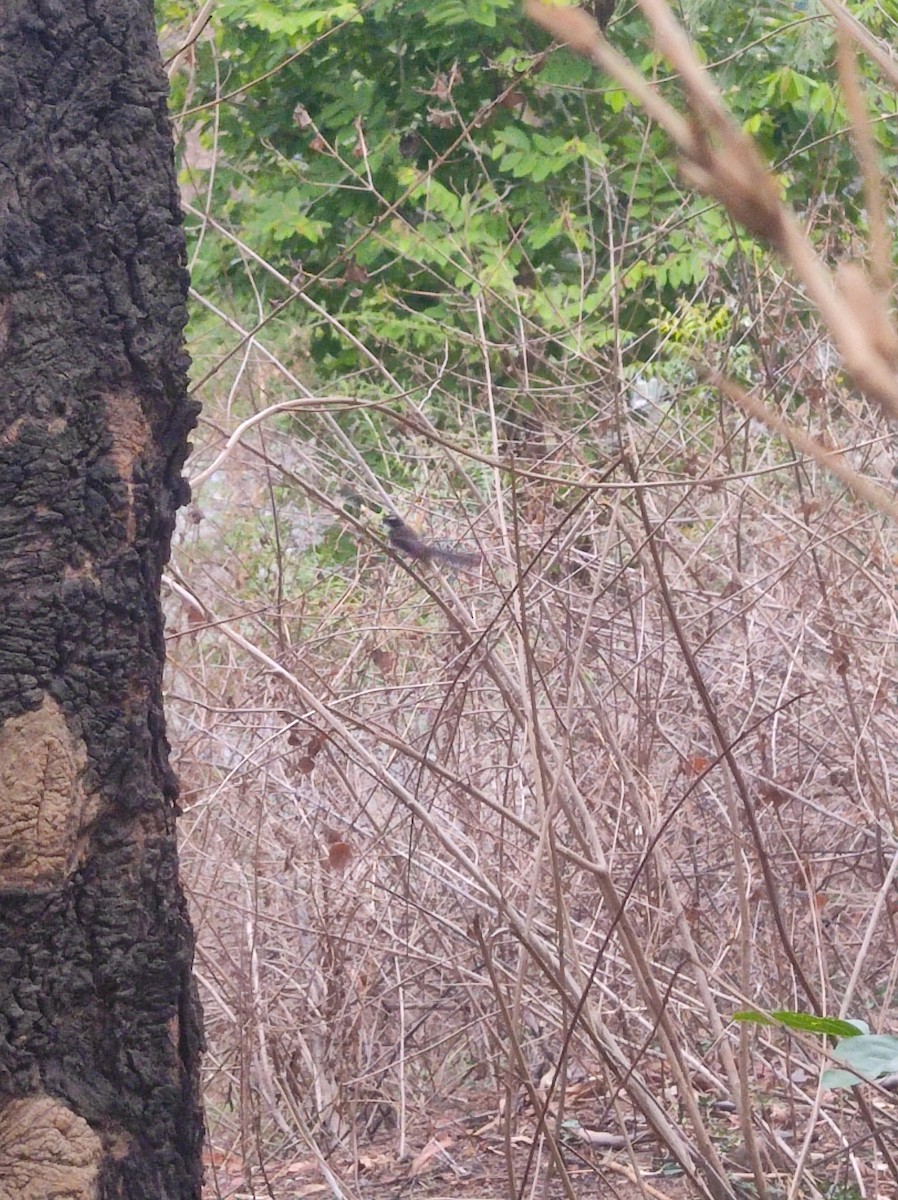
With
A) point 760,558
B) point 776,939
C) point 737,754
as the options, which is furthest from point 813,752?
point 760,558

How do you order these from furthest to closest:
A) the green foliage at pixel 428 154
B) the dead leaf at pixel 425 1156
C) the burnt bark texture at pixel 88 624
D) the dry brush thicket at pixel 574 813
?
1. the green foliage at pixel 428 154
2. the dead leaf at pixel 425 1156
3. the dry brush thicket at pixel 574 813
4. the burnt bark texture at pixel 88 624

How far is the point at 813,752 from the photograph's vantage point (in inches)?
143

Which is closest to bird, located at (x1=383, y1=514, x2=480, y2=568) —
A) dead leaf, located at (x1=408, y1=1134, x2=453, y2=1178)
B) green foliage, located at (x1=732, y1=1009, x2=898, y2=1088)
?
dead leaf, located at (x1=408, y1=1134, x2=453, y2=1178)

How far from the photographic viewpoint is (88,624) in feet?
5.96

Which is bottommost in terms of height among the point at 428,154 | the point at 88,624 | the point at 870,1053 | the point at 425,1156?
the point at 425,1156

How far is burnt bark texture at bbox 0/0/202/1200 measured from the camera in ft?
5.76

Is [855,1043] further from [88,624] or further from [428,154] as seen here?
[428,154]

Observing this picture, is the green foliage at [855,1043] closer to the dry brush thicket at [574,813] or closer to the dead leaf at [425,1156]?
the dry brush thicket at [574,813]

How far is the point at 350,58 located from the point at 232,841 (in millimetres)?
5290

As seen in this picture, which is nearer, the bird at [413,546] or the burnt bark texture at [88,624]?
the burnt bark texture at [88,624]

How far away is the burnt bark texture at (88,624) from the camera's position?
176 centimetres

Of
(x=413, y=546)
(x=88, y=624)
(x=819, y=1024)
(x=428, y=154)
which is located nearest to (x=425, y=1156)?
(x=413, y=546)

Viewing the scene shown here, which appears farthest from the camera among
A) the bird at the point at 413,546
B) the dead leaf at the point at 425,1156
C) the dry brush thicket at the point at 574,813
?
the dead leaf at the point at 425,1156

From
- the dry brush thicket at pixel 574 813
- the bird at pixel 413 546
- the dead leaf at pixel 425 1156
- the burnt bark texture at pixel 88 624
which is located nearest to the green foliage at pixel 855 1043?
the burnt bark texture at pixel 88 624
